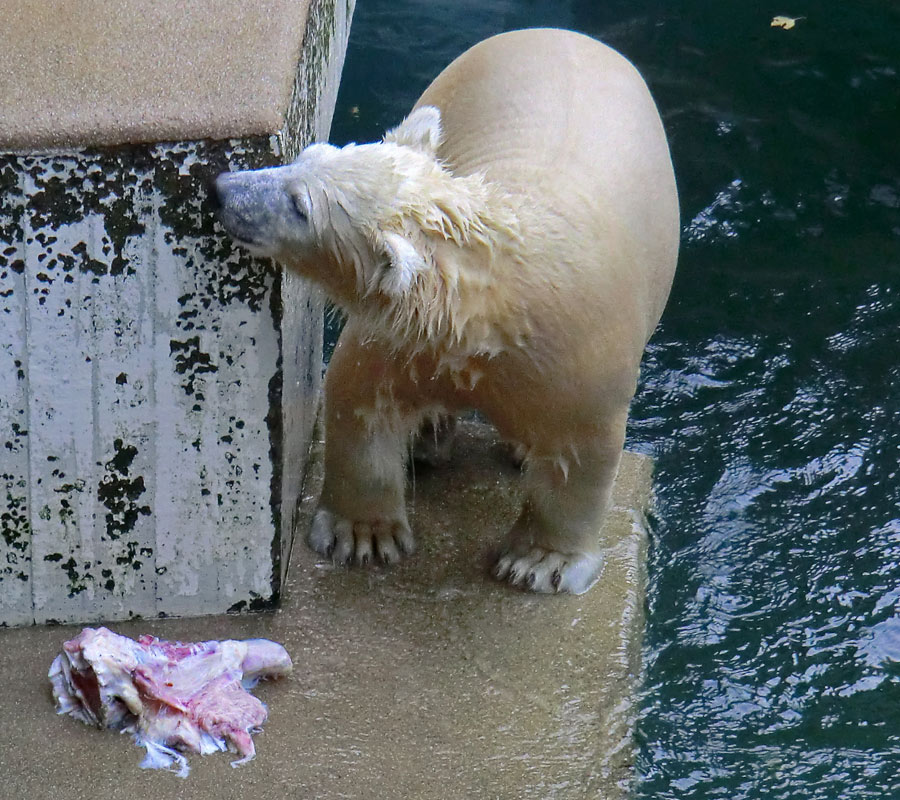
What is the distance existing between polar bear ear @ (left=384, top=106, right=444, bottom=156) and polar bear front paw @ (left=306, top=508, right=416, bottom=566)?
3.44 ft

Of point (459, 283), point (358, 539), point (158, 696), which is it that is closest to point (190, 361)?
point (459, 283)

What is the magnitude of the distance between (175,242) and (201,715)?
3.31 ft

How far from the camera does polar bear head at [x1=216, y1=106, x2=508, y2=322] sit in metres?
2.39

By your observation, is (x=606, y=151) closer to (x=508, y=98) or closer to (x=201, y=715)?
(x=508, y=98)

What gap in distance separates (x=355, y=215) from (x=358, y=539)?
109 cm

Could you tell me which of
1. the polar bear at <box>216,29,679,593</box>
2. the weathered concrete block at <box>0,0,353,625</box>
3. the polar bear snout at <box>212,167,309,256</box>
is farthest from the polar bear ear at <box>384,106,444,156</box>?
the polar bear snout at <box>212,167,309,256</box>

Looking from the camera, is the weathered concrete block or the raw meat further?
the raw meat

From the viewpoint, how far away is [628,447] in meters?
4.03

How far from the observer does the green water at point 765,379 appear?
3.04 metres

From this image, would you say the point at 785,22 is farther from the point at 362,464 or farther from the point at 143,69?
the point at 143,69

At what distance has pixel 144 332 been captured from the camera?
101 inches

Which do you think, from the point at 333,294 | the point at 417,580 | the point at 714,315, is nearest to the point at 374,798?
the point at 417,580

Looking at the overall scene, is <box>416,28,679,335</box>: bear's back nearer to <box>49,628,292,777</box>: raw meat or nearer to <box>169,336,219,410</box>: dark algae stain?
<box>169,336,219,410</box>: dark algae stain

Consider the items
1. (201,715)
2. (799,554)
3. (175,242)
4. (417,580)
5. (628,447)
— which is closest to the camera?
(175,242)
